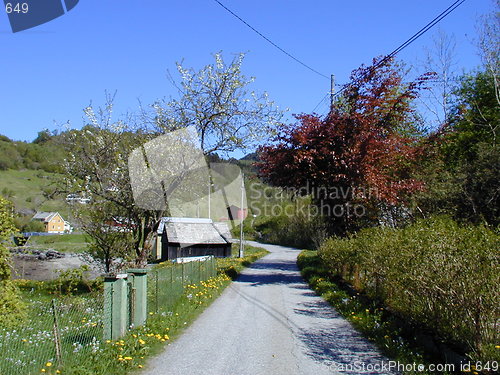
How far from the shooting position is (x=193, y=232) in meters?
38.2

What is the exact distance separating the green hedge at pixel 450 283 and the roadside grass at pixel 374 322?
0.34 metres

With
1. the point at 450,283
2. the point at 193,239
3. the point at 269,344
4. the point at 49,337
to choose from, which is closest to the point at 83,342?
the point at 49,337

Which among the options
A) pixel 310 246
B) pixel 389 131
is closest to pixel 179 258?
pixel 310 246

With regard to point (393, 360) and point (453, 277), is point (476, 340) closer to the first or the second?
point (453, 277)

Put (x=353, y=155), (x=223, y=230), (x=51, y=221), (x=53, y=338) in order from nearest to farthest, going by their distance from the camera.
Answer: (x=53, y=338) → (x=353, y=155) → (x=223, y=230) → (x=51, y=221)

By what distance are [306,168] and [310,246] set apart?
37.2 metres

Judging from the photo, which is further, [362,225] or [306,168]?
[362,225]

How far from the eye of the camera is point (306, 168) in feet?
51.2

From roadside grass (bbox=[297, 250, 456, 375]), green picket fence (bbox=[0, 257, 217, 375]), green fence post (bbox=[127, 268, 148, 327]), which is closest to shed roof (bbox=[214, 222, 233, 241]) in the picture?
roadside grass (bbox=[297, 250, 456, 375])

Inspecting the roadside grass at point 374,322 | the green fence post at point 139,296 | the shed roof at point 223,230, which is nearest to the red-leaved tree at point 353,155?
the roadside grass at point 374,322

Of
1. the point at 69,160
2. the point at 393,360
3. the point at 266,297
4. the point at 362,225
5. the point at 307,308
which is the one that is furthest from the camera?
the point at 362,225

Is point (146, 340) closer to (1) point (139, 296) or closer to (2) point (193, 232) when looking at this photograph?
(1) point (139, 296)

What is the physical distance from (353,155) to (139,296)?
9050 millimetres

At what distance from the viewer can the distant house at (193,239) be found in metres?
37.2
